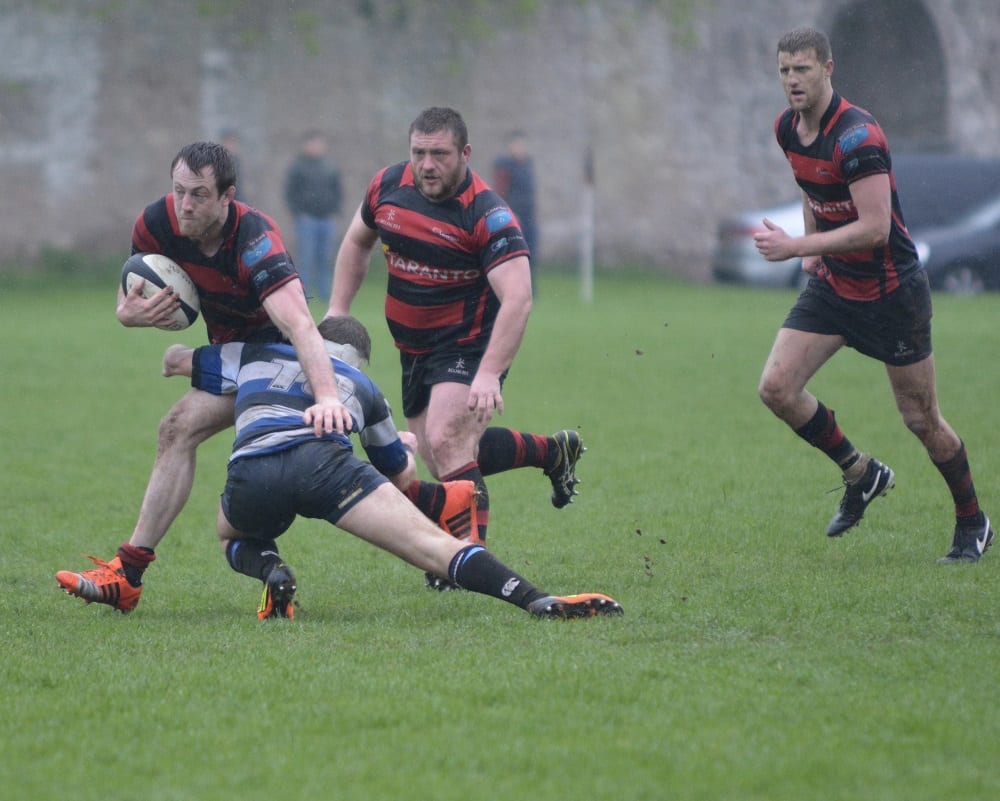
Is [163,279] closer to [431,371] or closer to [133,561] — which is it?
[133,561]

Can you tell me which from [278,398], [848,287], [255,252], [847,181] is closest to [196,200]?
[255,252]

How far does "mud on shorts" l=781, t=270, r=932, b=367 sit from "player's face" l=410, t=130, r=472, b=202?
5.76 feet

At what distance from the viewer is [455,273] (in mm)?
6711

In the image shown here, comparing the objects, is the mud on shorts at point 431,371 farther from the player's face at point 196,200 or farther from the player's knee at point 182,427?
the player's face at point 196,200

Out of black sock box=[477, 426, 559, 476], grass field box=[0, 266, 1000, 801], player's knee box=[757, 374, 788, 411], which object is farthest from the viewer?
black sock box=[477, 426, 559, 476]

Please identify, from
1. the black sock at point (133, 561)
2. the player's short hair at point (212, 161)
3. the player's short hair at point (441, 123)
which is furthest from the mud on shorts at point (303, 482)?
the player's short hair at point (441, 123)

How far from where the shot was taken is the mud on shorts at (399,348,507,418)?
682 cm

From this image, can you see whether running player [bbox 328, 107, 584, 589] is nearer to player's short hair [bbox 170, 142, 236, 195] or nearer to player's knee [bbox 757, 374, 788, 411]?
player's short hair [bbox 170, 142, 236, 195]

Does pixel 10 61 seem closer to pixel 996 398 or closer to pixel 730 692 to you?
pixel 996 398

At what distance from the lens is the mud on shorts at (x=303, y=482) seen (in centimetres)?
556

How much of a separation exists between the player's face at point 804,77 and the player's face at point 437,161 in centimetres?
137

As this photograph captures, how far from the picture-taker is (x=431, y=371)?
6.89 m

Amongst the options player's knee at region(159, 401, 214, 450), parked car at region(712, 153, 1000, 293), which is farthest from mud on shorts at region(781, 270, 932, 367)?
parked car at region(712, 153, 1000, 293)

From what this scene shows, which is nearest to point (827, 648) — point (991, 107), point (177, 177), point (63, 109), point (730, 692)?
point (730, 692)
